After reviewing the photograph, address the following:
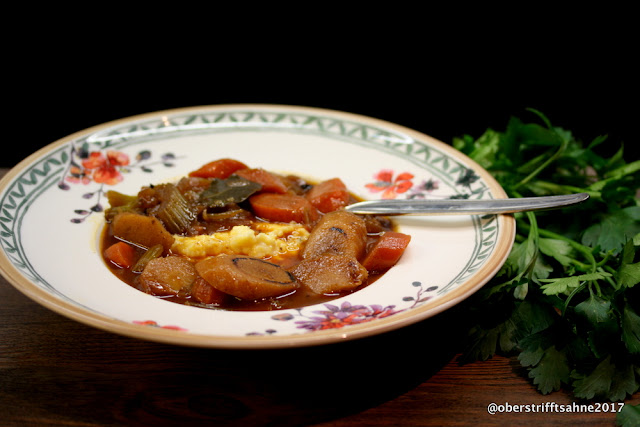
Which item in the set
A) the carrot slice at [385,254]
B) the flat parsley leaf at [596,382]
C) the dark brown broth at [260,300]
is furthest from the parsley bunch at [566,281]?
the dark brown broth at [260,300]

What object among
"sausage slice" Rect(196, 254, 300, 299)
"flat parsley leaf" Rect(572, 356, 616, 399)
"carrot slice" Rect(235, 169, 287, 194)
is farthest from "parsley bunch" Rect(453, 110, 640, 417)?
"carrot slice" Rect(235, 169, 287, 194)

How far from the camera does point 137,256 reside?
3014 mm

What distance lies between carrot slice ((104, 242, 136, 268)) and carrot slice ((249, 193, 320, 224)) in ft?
2.45

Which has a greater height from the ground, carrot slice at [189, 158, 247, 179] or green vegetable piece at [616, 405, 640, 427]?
carrot slice at [189, 158, 247, 179]

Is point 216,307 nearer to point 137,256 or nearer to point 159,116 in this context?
point 137,256

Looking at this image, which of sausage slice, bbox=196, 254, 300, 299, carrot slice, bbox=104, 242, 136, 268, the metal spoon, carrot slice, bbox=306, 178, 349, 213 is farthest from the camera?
carrot slice, bbox=306, 178, 349, 213

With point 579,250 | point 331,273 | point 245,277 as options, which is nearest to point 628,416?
point 579,250

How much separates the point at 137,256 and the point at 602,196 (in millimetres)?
2391

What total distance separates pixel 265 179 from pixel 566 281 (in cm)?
166

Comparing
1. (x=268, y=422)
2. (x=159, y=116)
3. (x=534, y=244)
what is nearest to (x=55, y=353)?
(x=268, y=422)

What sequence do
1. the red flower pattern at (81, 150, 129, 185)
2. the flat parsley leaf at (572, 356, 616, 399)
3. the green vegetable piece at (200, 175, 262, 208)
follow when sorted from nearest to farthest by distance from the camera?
the flat parsley leaf at (572, 356, 616, 399) < the green vegetable piece at (200, 175, 262, 208) < the red flower pattern at (81, 150, 129, 185)

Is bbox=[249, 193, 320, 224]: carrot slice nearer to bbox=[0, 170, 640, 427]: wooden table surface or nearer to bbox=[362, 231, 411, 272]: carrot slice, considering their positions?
bbox=[362, 231, 411, 272]: carrot slice

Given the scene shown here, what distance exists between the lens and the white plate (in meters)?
2.29

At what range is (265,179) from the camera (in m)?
3.54
